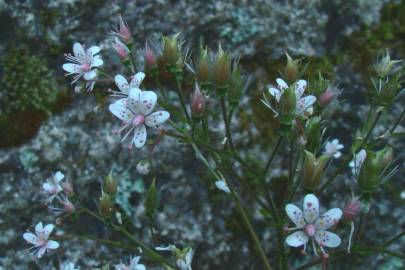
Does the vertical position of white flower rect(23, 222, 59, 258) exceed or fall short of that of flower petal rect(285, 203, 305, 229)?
it falls short

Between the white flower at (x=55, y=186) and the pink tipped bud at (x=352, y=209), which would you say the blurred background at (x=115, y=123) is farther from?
the pink tipped bud at (x=352, y=209)

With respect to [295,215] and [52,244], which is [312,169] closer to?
[295,215]

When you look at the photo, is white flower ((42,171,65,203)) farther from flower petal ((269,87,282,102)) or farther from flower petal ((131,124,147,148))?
flower petal ((269,87,282,102))

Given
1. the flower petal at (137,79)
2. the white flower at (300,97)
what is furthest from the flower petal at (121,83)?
the white flower at (300,97)

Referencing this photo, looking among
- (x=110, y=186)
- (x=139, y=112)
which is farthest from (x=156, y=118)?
(x=110, y=186)

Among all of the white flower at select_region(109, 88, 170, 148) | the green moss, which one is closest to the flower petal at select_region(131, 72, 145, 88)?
the white flower at select_region(109, 88, 170, 148)
